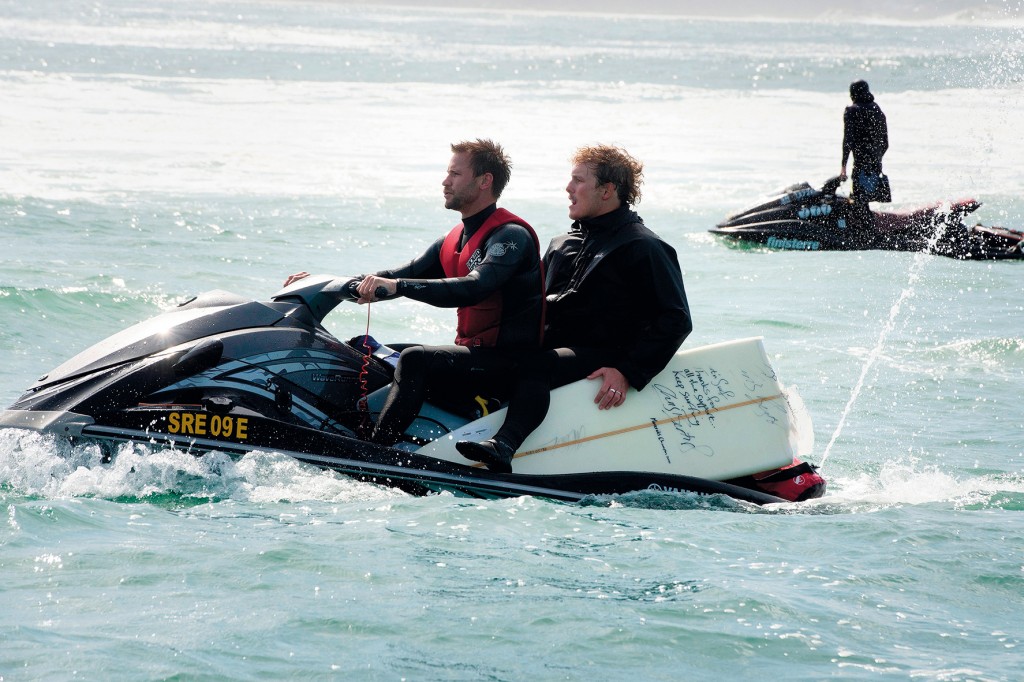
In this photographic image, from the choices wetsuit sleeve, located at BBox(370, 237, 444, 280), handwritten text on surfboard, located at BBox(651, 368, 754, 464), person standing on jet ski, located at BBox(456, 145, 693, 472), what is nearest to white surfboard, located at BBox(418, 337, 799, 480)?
handwritten text on surfboard, located at BBox(651, 368, 754, 464)

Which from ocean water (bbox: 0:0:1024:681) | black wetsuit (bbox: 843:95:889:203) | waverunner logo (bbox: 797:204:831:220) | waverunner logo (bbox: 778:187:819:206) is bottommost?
ocean water (bbox: 0:0:1024:681)

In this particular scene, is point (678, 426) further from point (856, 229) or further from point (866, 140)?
point (856, 229)

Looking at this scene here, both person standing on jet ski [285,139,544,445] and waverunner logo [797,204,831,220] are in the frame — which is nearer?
person standing on jet ski [285,139,544,445]

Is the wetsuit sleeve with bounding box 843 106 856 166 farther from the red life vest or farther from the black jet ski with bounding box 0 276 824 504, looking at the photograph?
the red life vest

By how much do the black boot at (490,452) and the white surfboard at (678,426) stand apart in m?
0.19

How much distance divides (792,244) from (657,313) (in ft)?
32.3

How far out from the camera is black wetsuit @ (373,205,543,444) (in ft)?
17.0

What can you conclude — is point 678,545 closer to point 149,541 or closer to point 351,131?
point 149,541

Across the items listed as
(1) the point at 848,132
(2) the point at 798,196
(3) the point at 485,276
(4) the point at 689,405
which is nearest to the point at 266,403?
(3) the point at 485,276

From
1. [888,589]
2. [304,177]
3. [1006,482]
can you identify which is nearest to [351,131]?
[304,177]

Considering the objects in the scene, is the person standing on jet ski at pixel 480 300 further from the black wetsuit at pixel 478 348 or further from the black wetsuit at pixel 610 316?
the black wetsuit at pixel 610 316

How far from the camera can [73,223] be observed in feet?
45.1

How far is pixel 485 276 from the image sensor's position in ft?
17.0

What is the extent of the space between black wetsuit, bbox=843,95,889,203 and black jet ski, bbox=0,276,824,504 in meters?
9.49
